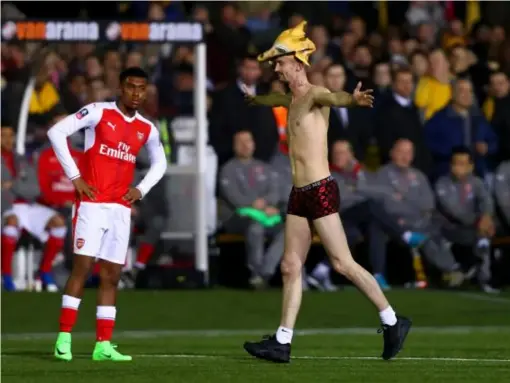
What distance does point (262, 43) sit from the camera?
25297 mm

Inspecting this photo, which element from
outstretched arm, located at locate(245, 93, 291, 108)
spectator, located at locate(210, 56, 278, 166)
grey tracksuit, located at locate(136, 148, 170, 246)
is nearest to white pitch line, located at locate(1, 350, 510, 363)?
outstretched arm, located at locate(245, 93, 291, 108)

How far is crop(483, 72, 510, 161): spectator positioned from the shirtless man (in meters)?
10.7

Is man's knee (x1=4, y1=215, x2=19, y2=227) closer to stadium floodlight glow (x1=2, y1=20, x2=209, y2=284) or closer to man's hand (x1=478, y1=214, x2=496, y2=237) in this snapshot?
stadium floodlight glow (x1=2, y1=20, x2=209, y2=284)

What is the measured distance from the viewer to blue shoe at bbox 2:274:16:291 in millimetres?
21031

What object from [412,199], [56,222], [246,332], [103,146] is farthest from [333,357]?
[412,199]

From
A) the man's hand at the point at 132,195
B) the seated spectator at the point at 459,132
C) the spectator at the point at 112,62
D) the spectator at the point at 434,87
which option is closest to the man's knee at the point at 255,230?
the spectator at the point at 112,62

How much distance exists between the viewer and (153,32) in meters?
21.7

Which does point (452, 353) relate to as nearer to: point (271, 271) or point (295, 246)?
point (295, 246)

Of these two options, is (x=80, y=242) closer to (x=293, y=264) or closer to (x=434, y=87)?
(x=293, y=264)

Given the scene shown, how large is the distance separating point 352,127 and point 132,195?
956 cm

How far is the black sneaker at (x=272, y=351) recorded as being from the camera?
42.7ft

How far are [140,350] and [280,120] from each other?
7.89 m

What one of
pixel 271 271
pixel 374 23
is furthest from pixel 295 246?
pixel 374 23

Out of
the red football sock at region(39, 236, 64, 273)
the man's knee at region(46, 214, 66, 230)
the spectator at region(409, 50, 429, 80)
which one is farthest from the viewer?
the spectator at region(409, 50, 429, 80)
